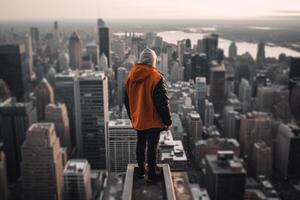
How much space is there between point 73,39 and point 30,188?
8569 mm

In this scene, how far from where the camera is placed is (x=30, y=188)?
678 centimetres

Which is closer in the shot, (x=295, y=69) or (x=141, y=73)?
(x=141, y=73)

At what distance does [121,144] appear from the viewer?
4.88 metres

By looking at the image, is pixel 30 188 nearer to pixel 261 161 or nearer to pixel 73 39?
pixel 261 161

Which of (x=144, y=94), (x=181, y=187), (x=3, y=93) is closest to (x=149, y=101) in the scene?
(x=144, y=94)

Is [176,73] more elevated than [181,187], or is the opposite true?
[176,73]

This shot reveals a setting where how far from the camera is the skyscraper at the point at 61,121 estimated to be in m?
8.51

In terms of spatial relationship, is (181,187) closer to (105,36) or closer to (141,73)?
(141,73)

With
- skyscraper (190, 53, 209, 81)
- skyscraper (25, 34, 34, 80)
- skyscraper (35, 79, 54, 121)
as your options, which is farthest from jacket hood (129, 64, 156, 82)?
skyscraper (25, 34, 34, 80)

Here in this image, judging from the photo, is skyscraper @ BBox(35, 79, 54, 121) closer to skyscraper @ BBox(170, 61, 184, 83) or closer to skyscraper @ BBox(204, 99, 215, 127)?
skyscraper @ BBox(204, 99, 215, 127)

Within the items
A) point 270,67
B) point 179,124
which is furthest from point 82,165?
point 270,67

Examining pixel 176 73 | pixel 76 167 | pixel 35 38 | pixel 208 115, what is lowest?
pixel 76 167

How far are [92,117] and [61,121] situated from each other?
5.70 ft

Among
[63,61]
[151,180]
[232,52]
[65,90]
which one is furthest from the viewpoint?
[63,61]
